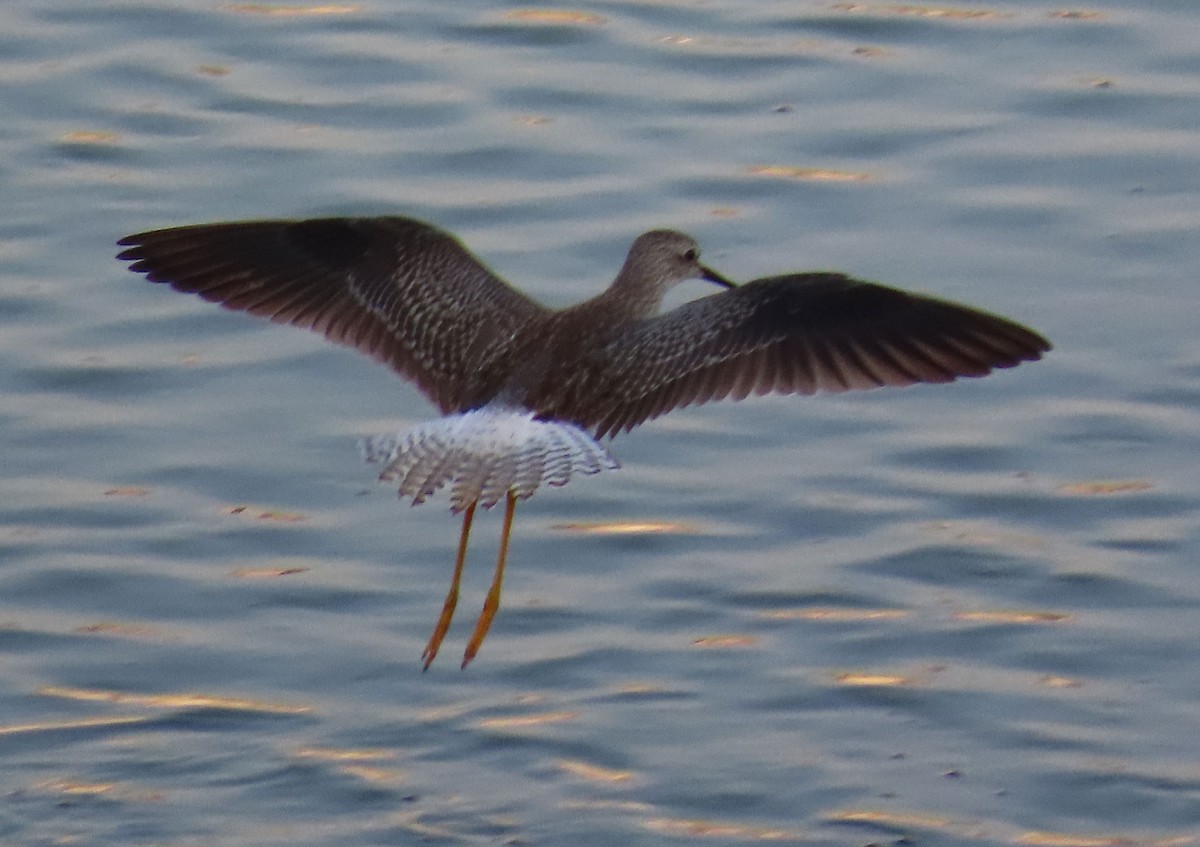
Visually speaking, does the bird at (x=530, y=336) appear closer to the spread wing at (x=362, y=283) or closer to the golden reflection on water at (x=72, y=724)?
the spread wing at (x=362, y=283)

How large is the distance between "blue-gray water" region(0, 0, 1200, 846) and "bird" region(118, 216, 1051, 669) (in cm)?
73

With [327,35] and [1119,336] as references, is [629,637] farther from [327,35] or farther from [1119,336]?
[327,35]

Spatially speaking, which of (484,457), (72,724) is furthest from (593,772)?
(72,724)

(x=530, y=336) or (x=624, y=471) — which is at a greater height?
(x=530, y=336)

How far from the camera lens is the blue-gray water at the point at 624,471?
964 centimetres

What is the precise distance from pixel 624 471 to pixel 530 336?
2.15 meters

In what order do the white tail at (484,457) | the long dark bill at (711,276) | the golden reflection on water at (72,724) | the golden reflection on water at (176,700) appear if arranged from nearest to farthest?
the white tail at (484,457) → the golden reflection on water at (72,724) → the golden reflection on water at (176,700) → the long dark bill at (711,276)

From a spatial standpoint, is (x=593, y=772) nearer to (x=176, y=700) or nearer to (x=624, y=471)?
(x=176, y=700)

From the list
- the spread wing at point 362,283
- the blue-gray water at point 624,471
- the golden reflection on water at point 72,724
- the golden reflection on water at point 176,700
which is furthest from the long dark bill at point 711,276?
the golden reflection on water at point 72,724

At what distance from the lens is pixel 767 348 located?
9.46 m

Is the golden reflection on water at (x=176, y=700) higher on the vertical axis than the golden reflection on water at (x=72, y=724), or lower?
higher

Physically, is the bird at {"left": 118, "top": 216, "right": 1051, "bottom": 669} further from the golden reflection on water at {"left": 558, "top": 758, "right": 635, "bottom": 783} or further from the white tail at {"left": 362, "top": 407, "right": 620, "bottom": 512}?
the golden reflection on water at {"left": 558, "top": 758, "right": 635, "bottom": 783}

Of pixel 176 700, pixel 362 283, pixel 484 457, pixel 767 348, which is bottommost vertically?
pixel 176 700

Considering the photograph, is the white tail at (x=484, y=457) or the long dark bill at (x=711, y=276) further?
the long dark bill at (x=711, y=276)
